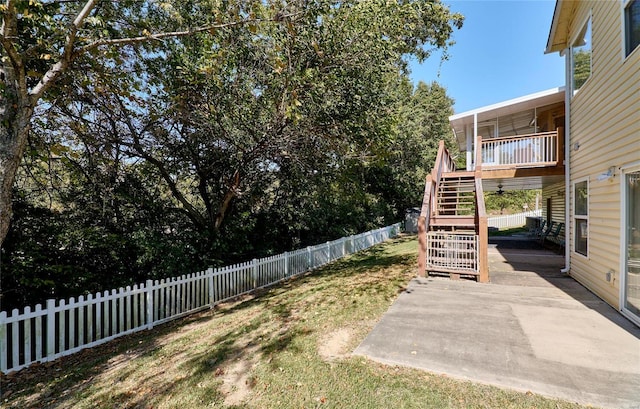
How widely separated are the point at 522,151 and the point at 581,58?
10.5 feet

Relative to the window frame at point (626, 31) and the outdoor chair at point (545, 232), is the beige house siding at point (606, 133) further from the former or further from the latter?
the outdoor chair at point (545, 232)

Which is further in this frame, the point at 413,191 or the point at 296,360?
the point at 413,191

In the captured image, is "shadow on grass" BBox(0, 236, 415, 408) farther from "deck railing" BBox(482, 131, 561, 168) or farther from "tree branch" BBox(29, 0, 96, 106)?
"deck railing" BBox(482, 131, 561, 168)

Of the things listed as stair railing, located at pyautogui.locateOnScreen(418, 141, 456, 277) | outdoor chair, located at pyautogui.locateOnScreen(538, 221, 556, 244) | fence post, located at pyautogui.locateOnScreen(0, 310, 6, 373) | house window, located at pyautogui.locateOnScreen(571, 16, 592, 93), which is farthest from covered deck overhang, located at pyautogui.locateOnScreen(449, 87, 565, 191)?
fence post, located at pyautogui.locateOnScreen(0, 310, 6, 373)

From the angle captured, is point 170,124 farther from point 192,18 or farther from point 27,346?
point 27,346

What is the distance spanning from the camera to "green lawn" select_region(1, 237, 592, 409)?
9.00 feet

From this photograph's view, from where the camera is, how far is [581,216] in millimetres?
6418

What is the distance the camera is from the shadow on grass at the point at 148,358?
3000 mm

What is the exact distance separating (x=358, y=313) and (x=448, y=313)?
1.48 meters

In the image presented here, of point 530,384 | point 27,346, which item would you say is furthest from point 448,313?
point 27,346

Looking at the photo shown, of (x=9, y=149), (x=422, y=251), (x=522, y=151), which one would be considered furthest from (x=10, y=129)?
(x=522, y=151)

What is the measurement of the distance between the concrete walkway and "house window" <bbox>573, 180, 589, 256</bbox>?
1.01m

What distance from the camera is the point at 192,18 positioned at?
20.1 ft

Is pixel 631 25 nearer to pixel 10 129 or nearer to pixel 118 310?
pixel 10 129
